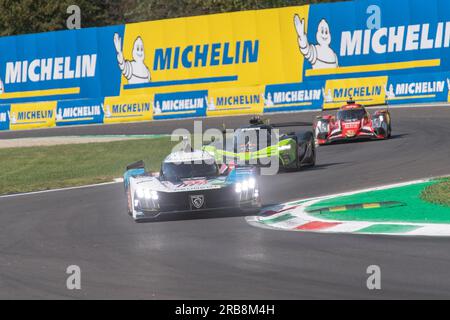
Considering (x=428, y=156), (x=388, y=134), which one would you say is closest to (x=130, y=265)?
(x=428, y=156)

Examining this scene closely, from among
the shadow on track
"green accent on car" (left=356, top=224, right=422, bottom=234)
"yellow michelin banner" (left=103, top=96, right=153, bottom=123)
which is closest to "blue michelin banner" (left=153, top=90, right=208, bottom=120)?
"yellow michelin banner" (left=103, top=96, right=153, bottom=123)

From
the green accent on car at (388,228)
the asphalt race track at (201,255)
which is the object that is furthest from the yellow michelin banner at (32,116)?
the green accent on car at (388,228)

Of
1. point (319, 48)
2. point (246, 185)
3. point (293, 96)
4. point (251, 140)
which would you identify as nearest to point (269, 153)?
point (251, 140)

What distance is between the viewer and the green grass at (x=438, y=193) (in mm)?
15163

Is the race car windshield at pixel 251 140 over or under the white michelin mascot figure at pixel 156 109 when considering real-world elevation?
under

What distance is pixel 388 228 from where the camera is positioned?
1328cm

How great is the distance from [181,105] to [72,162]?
1351cm

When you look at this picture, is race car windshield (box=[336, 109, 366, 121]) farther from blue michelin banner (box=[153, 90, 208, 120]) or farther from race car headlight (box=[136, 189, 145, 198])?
blue michelin banner (box=[153, 90, 208, 120])

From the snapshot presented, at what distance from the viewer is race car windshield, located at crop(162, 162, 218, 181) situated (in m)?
16.4

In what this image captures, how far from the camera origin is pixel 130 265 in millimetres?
11562

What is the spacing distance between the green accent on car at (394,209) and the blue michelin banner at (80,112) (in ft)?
87.0

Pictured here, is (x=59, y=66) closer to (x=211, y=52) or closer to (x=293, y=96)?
(x=211, y=52)

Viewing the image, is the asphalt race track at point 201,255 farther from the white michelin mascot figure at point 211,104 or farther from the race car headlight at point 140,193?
the white michelin mascot figure at point 211,104

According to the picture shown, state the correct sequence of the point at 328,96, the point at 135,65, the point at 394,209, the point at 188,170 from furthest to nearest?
1. the point at 135,65
2. the point at 328,96
3. the point at 188,170
4. the point at 394,209
